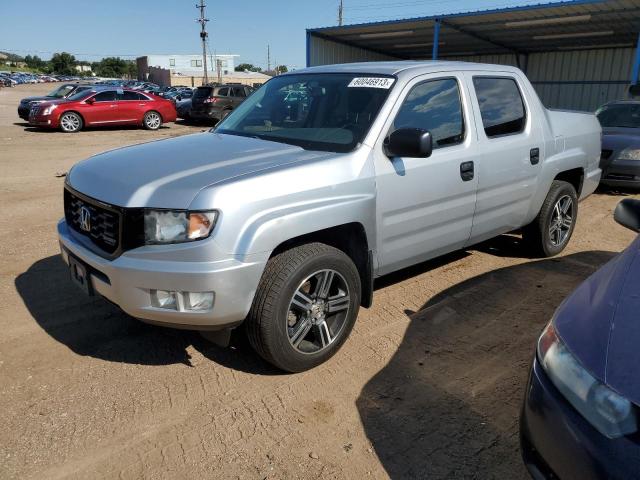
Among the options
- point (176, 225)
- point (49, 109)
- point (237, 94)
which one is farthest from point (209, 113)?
point (176, 225)

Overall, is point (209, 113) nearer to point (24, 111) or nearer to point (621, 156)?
point (24, 111)

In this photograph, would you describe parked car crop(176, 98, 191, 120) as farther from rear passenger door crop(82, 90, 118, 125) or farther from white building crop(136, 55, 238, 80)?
white building crop(136, 55, 238, 80)

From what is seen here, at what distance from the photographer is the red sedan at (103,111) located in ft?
55.3

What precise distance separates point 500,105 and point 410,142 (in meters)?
1.68

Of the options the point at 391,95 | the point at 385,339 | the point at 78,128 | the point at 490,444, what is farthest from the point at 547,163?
the point at 78,128

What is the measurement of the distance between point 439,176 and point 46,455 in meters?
2.88

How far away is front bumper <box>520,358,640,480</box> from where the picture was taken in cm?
154

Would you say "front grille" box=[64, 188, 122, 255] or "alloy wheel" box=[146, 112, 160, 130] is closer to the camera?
"front grille" box=[64, 188, 122, 255]

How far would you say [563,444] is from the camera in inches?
67.9

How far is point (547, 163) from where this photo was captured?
15.6 feet

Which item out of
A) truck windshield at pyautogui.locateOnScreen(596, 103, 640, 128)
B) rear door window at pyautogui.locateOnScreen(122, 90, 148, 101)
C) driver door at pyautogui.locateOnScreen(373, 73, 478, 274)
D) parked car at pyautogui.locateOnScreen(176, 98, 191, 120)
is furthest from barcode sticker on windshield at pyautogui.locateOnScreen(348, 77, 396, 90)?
parked car at pyautogui.locateOnScreen(176, 98, 191, 120)

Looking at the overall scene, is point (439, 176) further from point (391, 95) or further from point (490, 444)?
point (490, 444)

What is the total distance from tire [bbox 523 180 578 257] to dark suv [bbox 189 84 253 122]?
15805 millimetres

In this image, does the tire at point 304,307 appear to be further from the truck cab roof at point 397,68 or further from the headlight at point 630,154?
the headlight at point 630,154
